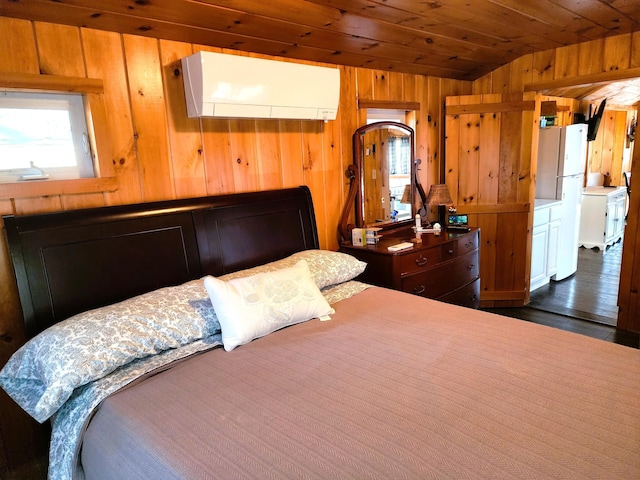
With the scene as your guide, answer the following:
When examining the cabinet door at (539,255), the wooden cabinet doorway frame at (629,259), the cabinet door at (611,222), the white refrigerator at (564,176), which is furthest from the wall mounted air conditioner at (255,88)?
the cabinet door at (611,222)

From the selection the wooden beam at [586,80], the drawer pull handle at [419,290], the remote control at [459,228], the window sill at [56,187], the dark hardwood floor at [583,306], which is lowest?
the dark hardwood floor at [583,306]

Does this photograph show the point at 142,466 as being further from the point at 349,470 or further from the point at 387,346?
the point at 387,346

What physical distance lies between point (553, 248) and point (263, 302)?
359 centimetres

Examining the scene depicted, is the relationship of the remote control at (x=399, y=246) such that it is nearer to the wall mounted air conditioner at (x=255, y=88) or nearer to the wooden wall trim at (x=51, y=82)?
the wall mounted air conditioner at (x=255, y=88)

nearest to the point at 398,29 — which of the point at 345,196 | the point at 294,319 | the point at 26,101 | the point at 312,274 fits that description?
the point at 345,196

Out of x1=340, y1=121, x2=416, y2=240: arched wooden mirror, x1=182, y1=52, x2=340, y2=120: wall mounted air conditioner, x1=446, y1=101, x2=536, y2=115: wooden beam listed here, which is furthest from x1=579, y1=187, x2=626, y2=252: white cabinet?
x1=182, y1=52, x2=340, y2=120: wall mounted air conditioner

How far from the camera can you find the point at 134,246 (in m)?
1.95

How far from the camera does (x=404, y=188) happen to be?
3328mm

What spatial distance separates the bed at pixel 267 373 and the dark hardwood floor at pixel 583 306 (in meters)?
1.86

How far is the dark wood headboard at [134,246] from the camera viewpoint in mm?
1694

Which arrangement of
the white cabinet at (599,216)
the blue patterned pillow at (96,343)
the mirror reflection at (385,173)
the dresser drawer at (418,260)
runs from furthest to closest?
→ the white cabinet at (599,216), the mirror reflection at (385,173), the dresser drawer at (418,260), the blue patterned pillow at (96,343)

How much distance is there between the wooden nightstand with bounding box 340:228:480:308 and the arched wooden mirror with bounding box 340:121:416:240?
0.53 ft

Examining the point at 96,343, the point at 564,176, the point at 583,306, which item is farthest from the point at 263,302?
the point at 564,176

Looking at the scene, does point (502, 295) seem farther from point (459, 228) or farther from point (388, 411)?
point (388, 411)
